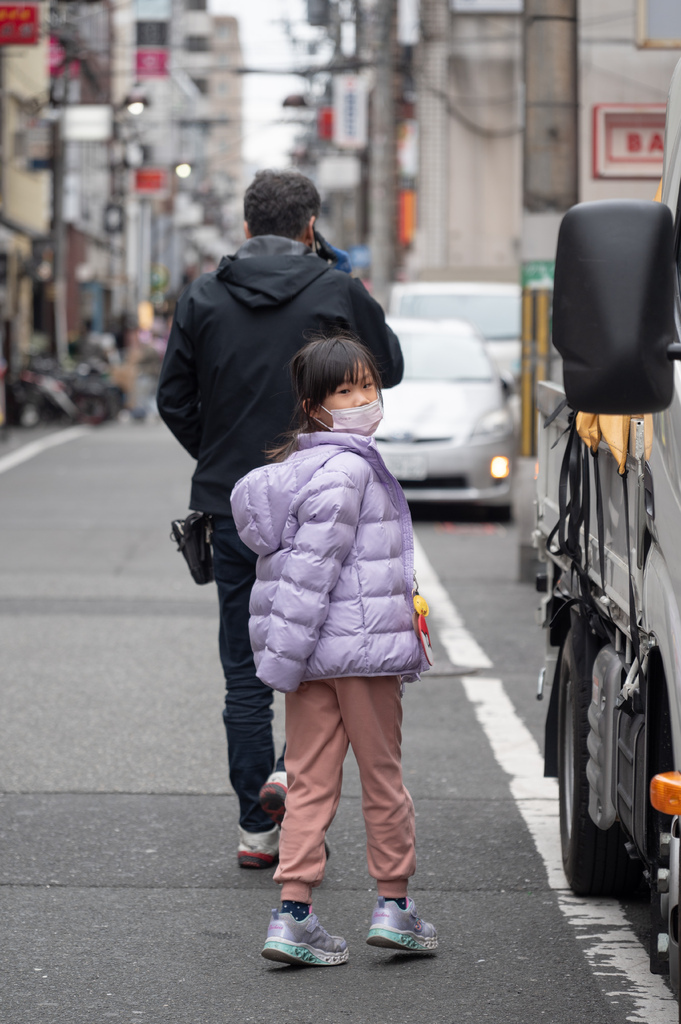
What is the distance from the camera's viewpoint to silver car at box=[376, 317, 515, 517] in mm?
14258

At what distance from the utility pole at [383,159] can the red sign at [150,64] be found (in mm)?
14266

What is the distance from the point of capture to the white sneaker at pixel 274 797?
15.3ft

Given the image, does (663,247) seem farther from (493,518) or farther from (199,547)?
(493,518)

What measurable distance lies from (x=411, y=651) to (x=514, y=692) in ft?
12.5

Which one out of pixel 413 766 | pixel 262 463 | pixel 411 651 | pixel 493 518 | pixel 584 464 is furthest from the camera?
pixel 493 518

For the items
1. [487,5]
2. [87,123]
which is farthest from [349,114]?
[487,5]

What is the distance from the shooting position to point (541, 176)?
10906 mm

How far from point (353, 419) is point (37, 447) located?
64.7ft

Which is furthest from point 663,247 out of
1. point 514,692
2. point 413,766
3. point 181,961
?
point 514,692

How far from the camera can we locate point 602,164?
12547 millimetres

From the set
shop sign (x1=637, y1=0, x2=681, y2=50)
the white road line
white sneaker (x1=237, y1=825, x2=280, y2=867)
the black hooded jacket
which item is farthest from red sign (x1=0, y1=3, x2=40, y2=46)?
white sneaker (x1=237, y1=825, x2=280, y2=867)

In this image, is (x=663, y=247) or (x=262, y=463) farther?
(x=262, y=463)

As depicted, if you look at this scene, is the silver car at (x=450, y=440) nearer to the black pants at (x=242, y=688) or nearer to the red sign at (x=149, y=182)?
the black pants at (x=242, y=688)

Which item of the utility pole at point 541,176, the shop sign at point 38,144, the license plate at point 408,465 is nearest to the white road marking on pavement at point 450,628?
the utility pole at point 541,176
